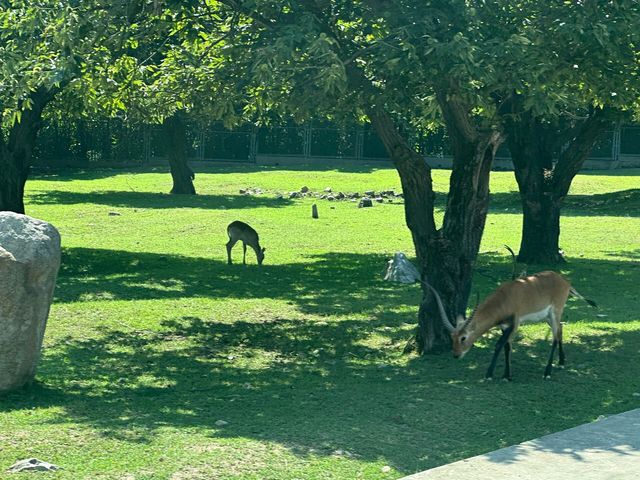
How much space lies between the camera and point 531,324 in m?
15.5

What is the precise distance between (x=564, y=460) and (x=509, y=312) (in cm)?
328

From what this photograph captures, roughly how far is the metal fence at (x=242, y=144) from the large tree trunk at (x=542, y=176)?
2721 cm

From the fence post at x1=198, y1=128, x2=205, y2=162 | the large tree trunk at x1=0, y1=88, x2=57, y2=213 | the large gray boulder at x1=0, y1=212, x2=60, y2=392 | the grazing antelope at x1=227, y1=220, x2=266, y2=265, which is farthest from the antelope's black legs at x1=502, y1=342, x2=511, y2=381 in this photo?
the fence post at x1=198, y1=128, x2=205, y2=162

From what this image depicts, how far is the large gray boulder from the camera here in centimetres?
1009

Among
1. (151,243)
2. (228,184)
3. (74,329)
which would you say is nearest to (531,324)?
(74,329)

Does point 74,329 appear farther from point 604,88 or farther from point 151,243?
point 151,243

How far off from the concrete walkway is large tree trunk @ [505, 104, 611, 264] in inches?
475

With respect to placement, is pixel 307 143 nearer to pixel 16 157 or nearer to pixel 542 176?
pixel 542 176

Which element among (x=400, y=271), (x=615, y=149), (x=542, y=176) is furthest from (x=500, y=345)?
(x=615, y=149)

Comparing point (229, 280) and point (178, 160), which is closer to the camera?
point (229, 280)

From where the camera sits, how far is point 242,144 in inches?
2156

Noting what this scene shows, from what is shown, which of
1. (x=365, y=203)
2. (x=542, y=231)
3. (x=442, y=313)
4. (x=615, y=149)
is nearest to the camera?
(x=442, y=313)

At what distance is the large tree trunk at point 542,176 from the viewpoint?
→ 21.3m

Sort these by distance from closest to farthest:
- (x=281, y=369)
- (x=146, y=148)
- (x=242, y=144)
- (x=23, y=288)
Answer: (x=23, y=288) < (x=281, y=369) < (x=146, y=148) < (x=242, y=144)
